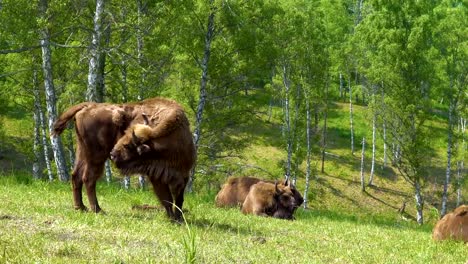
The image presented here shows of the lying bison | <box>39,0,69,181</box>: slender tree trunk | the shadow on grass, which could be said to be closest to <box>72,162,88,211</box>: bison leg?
the lying bison

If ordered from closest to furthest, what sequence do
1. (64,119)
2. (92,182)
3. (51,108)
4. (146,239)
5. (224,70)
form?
(146,239)
(92,182)
(64,119)
(51,108)
(224,70)

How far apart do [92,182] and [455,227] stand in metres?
6.94

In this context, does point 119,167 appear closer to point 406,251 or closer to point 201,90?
point 406,251

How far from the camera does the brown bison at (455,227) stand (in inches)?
420

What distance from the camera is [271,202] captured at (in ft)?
50.2

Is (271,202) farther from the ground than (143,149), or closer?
closer

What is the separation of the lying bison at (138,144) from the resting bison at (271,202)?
593cm

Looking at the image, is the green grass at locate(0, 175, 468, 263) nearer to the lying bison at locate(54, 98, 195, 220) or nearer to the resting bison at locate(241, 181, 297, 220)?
the lying bison at locate(54, 98, 195, 220)

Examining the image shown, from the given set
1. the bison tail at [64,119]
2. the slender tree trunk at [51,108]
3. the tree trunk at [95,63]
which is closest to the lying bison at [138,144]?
the bison tail at [64,119]

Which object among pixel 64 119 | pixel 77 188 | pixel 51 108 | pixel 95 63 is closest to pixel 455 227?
pixel 77 188

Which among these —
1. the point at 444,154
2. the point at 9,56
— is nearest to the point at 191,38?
the point at 9,56

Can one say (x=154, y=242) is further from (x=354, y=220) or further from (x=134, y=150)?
(x=354, y=220)

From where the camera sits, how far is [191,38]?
89.1 ft

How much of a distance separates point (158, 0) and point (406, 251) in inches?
722
